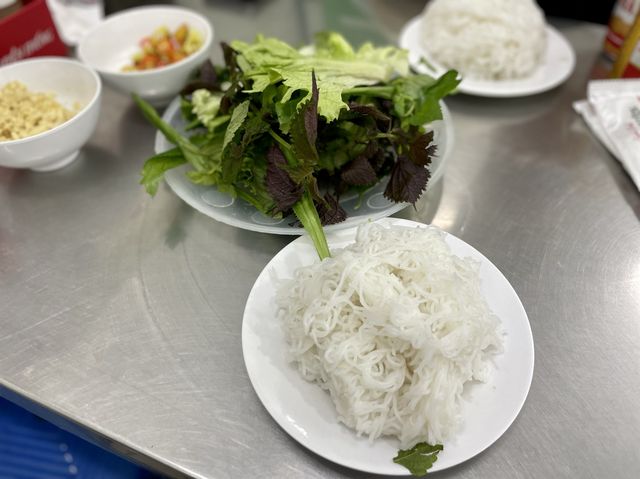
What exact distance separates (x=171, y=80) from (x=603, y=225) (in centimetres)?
123

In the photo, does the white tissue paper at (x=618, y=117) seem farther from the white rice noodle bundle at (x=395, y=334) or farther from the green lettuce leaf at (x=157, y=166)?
the green lettuce leaf at (x=157, y=166)

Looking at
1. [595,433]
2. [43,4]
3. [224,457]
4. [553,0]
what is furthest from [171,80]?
[553,0]

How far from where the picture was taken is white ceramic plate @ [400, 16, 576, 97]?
1489mm

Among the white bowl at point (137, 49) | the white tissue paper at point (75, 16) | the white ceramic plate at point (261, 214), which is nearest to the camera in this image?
the white ceramic plate at point (261, 214)

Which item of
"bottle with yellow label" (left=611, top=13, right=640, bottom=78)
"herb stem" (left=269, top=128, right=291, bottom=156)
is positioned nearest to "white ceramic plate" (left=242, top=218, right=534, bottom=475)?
"herb stem" (left=269, top=128, right=291, bottom=156)

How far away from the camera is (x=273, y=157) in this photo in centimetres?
108

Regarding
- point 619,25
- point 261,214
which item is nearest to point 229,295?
point 261,214

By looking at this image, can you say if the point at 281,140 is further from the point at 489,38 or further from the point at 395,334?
the point at 489,38

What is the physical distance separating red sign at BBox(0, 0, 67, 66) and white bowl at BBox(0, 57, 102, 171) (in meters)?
0.15

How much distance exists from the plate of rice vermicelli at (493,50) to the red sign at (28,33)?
116cm

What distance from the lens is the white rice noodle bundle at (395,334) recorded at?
0.77 meters

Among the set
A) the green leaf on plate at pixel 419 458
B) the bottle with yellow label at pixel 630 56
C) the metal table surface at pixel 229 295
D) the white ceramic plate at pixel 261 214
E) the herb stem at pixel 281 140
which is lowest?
the metal table surface at pixel 229 295

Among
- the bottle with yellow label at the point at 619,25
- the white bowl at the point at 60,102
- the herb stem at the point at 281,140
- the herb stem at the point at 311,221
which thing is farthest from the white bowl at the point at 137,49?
the bottle with yellow label at the point at 619,25

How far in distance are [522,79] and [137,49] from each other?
1.26 meters
